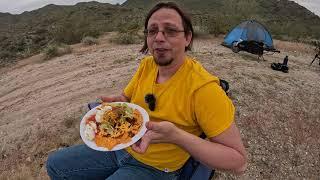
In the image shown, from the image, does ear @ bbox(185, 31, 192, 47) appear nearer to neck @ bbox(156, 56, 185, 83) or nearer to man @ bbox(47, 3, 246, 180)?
man @ bbox(47, 3, 246, 180)

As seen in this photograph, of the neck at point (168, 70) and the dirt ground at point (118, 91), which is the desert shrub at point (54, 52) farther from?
the neck at point (168, 70)

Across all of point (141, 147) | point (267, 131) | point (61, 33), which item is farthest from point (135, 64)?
point (61, 33)

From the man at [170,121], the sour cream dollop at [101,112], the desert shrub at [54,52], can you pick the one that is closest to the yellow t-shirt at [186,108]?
the man at [170,121]

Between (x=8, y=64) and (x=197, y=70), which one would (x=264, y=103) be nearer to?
(x=197, y=70)

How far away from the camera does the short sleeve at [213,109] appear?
82.4 inches

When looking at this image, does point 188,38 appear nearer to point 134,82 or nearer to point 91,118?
point 134,82

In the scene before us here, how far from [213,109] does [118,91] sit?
175 inches

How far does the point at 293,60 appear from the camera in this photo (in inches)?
422

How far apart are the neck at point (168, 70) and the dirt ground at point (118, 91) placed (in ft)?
6.65

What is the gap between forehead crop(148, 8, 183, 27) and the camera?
8.05 ft

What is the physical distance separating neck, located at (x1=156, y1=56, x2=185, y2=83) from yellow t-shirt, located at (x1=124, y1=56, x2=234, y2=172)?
0.12ft

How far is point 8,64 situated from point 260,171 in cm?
1039

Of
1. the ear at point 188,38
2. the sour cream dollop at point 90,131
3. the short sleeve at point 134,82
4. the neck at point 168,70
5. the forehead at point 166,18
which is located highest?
the forehead at point 166,18

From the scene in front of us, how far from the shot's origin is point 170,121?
2352 millimetres
